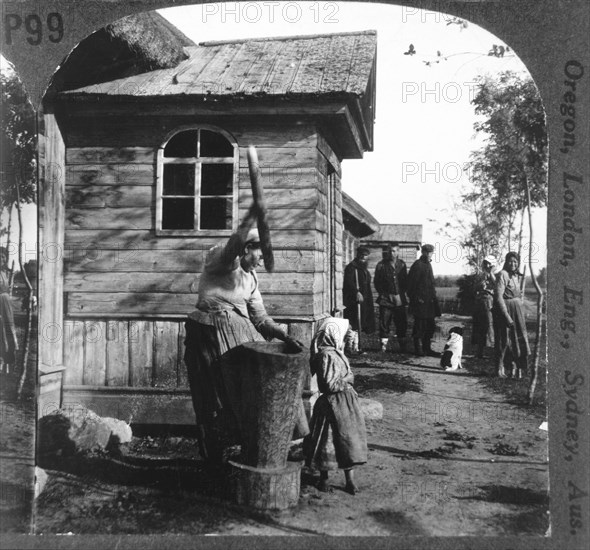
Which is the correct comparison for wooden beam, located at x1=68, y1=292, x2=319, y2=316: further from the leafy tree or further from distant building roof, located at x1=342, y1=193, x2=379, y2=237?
the leafy tree

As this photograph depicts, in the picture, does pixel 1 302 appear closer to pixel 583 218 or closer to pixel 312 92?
pixel 312 92

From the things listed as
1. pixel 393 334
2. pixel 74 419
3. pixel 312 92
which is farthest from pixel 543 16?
pixel 74 419

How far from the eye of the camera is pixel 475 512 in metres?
3.58

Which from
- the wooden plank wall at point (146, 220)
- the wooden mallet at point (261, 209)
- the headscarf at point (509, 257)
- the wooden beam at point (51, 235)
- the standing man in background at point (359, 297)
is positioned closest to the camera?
the wooden mallet at point (261, 209)

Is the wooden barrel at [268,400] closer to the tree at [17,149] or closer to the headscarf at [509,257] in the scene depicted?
the headscarf at [509,257]

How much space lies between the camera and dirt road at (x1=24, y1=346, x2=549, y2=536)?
358 centimetres

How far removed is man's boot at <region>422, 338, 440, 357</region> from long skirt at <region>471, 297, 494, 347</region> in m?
0.29

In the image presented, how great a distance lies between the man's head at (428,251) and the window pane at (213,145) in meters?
1.65

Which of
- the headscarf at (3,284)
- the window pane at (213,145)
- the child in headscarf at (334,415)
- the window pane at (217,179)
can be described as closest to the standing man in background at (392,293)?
the child in headscarf at (334,415)

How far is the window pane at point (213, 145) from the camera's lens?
13.8 feet

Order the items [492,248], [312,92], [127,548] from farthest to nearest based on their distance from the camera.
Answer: [312,92]
[492,248]
[127,548]

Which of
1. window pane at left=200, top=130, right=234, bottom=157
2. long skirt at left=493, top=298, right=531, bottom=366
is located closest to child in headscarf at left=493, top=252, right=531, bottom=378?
long skirt at left=493, top=298, right=531, bottom=366

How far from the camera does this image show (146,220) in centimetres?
423

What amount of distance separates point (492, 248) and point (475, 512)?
1.78 metres
